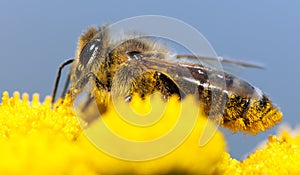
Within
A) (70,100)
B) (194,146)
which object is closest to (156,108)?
(194,146)

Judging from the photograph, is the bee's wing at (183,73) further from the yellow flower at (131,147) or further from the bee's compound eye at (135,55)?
the yellow flower at (131,147)

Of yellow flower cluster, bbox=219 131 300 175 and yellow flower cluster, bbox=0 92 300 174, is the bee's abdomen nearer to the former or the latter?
yellow flower cluster, bbox=219 131 300 175

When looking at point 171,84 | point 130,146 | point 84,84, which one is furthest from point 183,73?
point 130,146

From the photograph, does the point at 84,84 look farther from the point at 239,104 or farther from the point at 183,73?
the point at 239,104

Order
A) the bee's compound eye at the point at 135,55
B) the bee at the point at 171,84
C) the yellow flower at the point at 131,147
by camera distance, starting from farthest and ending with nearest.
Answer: the bee's compound eye at the point at 135,55 < the bee at the point at 171,84 < the yellow flower at the point at 131,147

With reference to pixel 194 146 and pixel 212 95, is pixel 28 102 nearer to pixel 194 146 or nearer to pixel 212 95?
pixel 212 95

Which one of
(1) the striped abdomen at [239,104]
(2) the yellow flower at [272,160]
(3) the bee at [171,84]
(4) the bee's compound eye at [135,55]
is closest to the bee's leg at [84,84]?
(3) the bee at [171,84]
